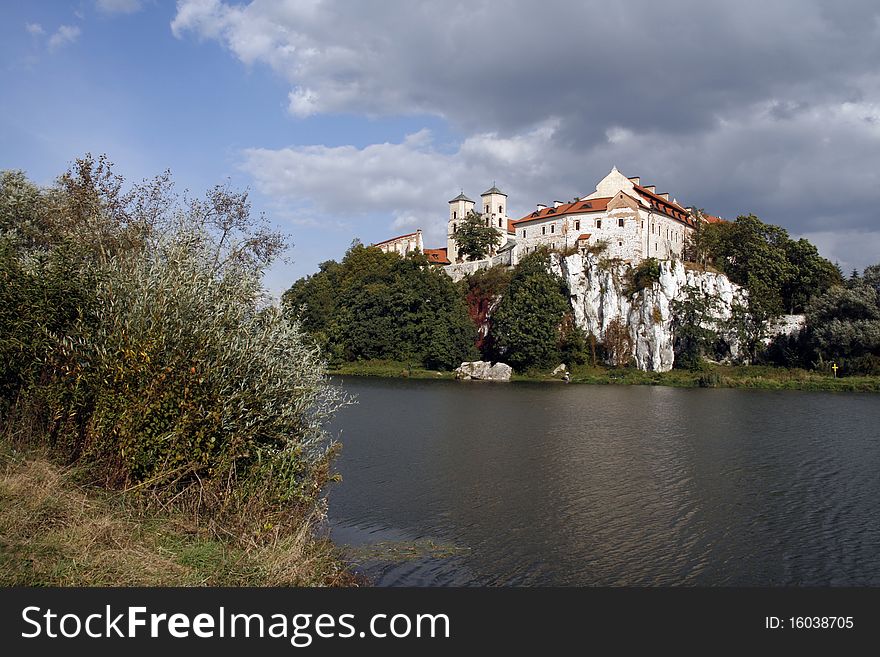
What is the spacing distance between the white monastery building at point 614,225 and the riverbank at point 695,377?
1525cm

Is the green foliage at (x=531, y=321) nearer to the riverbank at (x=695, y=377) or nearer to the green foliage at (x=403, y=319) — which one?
the riverbank at (x=695, y=377)

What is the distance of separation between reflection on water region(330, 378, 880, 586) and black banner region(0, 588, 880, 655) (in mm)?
951

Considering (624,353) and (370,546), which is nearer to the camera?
(370,546)

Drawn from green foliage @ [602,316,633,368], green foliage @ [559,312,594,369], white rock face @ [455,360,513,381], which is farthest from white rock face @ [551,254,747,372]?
white rock face @ [455,360,513,381]

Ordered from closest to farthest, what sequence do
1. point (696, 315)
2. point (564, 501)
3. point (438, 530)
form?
point (438, 530) < point (564, 501) < point (696, 315)

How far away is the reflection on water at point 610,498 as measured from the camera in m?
13.0

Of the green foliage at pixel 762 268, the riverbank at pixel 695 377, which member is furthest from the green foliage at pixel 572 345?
the green foliage at pixel 762 268

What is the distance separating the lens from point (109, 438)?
10.9m

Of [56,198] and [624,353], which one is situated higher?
[56,198]

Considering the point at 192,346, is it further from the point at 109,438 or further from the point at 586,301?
the point at 586,301

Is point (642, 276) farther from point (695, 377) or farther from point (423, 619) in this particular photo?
point (423, 619)

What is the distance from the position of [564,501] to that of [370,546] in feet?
20.7

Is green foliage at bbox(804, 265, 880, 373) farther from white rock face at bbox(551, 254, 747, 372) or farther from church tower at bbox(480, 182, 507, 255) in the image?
church tower at bbox(480, 182, 507, 255)

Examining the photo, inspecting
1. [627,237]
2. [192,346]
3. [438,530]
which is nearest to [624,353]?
[627,237]
